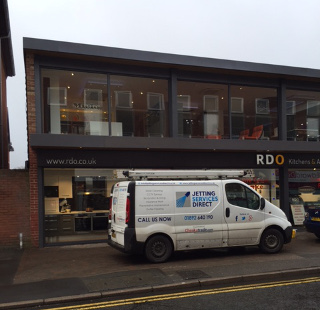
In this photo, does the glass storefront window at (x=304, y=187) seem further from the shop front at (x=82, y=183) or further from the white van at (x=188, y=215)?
the white van at (x=188, y=215)

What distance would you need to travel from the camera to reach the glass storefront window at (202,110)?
41.2 feet

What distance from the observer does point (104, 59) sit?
11.1 meters

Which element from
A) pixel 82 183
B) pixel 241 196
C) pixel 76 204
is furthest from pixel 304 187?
pixel 76 204

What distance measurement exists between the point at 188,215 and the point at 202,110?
5.40 metres

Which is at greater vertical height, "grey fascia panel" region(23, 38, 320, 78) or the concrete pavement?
"grey fascia panel" region(23, 38, 320, 78)

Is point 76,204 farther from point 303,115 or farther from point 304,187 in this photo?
point 303,115

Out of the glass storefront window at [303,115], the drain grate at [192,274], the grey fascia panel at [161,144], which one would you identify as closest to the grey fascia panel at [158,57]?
the glass storefront window at [303,115]

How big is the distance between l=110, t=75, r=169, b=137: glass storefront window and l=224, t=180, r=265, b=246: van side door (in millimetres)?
3997

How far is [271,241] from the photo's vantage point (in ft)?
30.8

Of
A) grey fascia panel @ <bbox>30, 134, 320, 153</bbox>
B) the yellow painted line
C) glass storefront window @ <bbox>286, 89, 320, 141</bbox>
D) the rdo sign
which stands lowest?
the yellow painted line

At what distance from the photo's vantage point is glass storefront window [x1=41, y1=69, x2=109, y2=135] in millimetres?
11055

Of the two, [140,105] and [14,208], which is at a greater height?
[140,105]

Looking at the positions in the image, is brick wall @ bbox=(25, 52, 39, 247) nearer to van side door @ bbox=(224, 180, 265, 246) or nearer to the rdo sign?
van side door @ bbox=(224, 180, 265, 246)

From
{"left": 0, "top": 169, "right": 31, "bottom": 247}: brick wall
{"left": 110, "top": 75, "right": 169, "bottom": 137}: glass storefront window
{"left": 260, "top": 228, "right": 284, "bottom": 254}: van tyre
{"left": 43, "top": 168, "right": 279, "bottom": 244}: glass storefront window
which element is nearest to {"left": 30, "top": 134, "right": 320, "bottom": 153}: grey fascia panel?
{"left": 110, "top": 75, "right": 169, "bottom": 137}: glass storefront window
